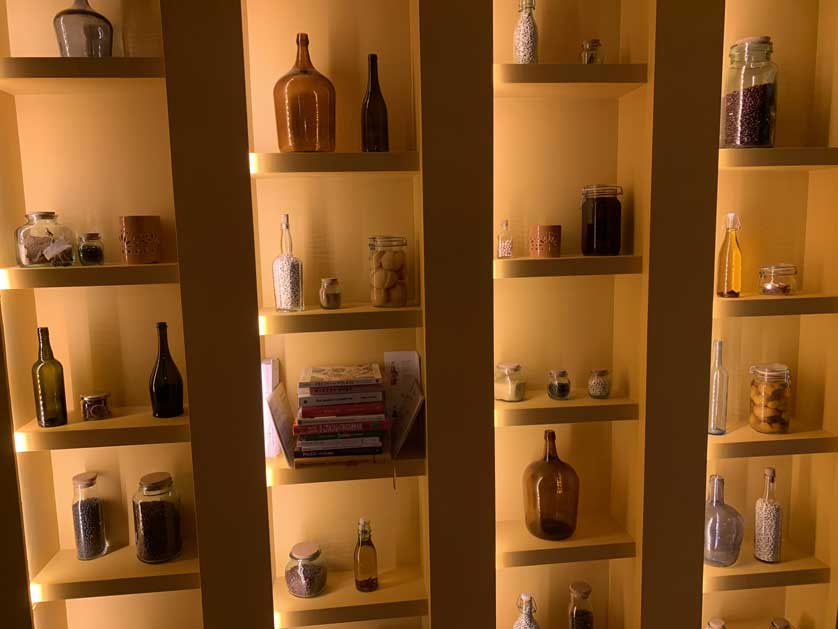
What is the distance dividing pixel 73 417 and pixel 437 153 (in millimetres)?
1138

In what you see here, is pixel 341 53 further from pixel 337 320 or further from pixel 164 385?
pixel 164 385

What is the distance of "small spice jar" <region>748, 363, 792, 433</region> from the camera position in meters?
1.67

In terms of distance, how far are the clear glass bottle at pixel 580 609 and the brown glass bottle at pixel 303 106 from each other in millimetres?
1373

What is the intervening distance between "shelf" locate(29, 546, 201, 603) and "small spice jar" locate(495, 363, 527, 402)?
2.94 ft

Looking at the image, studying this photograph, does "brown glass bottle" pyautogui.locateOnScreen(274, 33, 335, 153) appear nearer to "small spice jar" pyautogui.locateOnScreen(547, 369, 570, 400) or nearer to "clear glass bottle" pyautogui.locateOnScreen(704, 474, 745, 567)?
"small spice jar" pyautogui.locateOnScreen(547, 369, 570, 400)

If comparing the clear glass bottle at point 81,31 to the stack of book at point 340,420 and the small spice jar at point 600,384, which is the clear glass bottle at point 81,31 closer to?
the stack of book at point 340,420

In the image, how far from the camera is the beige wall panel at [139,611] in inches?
66.8

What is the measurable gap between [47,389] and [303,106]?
0.93 meters

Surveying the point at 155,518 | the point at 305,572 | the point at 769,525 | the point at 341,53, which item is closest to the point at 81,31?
the point at 341,53

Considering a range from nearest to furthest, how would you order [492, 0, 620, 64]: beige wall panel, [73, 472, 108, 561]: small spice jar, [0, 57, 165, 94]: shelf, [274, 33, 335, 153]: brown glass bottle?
[0, 57, 165, 94]: shelf
[274, 33, 335, 153]: brown glass bottle
[73, 472, 108, 561]: small spice jar
[492, 0, 620, 64]: beige wall panel

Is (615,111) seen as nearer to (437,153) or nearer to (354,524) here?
(437,153)

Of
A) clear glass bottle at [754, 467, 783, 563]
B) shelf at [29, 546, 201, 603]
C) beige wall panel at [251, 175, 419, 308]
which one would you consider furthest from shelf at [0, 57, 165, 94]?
clear glass bottle at [754, 467, 783, 563]

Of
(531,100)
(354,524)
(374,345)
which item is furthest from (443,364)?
(531,100)

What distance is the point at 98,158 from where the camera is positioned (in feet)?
5.18
